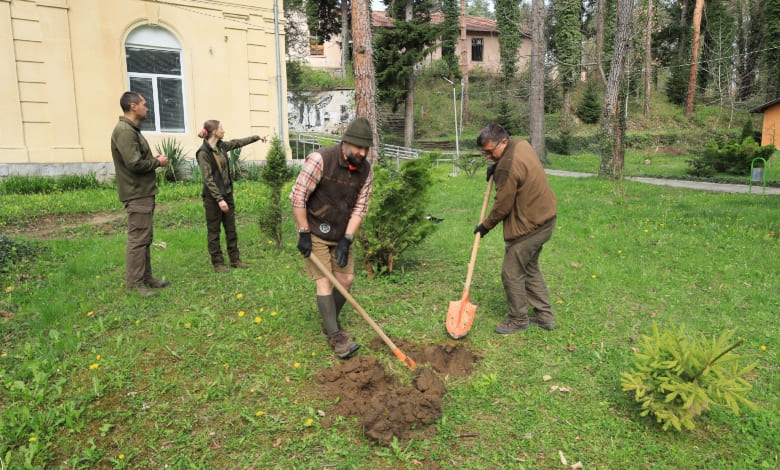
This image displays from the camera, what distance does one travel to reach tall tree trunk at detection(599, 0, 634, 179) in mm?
14016

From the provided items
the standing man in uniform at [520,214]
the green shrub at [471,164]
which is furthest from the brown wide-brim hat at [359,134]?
the green shrub at [471,164]

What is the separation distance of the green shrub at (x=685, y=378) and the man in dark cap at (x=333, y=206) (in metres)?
2.25

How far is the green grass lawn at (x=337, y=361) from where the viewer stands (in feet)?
10.5

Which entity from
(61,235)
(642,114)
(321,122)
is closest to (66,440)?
(61,235)

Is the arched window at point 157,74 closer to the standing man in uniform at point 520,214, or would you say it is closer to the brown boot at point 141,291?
the brown boot at point 141,291

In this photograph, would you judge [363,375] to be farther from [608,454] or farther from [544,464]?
[608,454]

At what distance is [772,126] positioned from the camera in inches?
1061

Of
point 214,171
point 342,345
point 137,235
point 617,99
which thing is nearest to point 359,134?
point 342,345

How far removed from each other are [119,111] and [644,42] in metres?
34.4

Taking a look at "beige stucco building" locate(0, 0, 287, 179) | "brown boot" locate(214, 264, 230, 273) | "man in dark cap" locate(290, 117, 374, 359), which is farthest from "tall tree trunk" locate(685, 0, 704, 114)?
"man in dark cap" locate(290, 117, 374, 359)

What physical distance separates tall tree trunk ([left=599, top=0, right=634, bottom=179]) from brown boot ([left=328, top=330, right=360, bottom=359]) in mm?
11959

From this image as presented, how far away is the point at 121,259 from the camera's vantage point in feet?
23.1

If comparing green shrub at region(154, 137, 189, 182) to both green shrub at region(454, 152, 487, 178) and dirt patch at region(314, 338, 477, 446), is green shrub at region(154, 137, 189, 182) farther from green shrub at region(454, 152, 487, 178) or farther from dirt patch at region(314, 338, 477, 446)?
dirt patch at region(314, 338, 477, 446)

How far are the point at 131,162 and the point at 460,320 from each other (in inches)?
149
